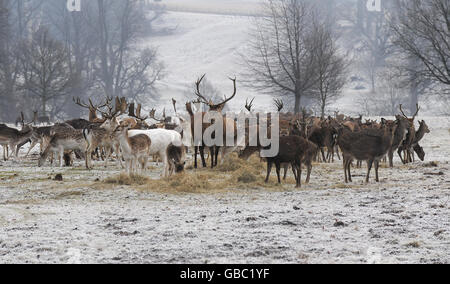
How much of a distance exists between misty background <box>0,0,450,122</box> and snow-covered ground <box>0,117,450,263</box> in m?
13.7

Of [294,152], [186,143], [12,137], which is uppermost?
[12,137]

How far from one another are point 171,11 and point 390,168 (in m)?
110

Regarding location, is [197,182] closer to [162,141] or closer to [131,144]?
[131,144]

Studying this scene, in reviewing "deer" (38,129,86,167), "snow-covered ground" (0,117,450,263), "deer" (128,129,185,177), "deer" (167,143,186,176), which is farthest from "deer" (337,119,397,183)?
"deer" (38,129,86,167)

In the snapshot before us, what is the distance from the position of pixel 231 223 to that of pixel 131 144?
5676 millimetres

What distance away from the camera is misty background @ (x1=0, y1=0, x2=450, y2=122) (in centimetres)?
3172

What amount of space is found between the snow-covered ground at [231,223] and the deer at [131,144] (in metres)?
0.92

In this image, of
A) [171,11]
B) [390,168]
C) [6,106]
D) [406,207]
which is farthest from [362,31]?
[406,207]

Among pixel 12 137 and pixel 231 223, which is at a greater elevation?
pixel 12 137

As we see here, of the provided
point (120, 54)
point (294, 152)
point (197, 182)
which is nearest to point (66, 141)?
point (197, 182)

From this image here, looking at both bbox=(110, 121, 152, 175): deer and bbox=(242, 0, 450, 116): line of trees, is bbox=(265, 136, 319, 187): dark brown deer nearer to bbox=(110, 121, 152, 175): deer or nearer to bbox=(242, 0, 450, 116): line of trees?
bbox=(110, 121, 152, 175): deer

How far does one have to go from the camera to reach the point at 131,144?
13.8 metres

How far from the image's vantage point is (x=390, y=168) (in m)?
15.9
